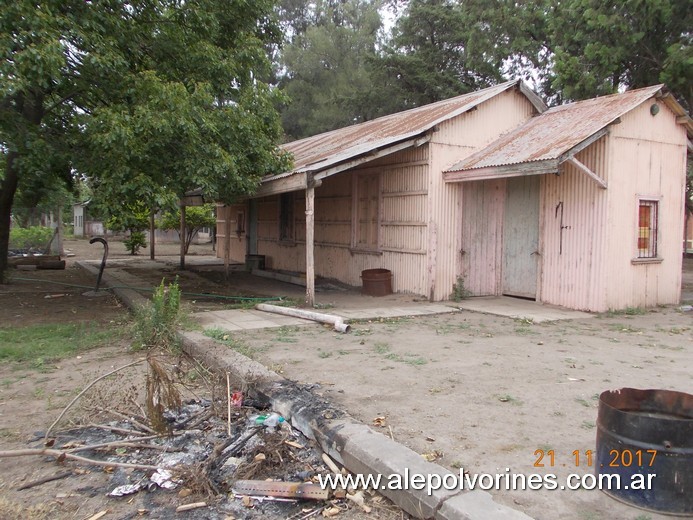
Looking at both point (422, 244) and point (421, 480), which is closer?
point (421, 480)

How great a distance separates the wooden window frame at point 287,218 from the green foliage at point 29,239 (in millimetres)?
13124

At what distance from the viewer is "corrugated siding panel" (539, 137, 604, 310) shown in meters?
9.43

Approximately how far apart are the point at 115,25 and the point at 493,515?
8705 millimetres

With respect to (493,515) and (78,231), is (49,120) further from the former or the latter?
(78,231)

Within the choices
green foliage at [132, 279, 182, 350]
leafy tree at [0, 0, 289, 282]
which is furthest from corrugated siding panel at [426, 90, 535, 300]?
green foliage at [132, 279, 182, 350]

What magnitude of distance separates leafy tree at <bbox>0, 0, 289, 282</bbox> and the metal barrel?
7.18 m

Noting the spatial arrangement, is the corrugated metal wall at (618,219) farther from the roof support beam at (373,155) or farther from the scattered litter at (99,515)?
the scattered litter at (99,515)

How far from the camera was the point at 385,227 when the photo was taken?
1174cm

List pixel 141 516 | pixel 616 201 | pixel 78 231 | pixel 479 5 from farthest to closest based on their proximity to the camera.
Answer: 1. pixel 78 231
2. pixel 479 5
3. pixel 616 201
4. pixel 141 516

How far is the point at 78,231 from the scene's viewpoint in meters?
39.5

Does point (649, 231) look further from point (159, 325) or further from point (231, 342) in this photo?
point (159, 325)

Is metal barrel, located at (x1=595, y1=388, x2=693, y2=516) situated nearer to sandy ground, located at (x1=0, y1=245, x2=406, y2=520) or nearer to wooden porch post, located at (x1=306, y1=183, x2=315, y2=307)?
sandy ground, located at (x1=0, y1=245, x2=406, y2=520)

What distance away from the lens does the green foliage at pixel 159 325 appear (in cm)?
689

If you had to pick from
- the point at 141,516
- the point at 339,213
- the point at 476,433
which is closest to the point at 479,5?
the point at 339,213
